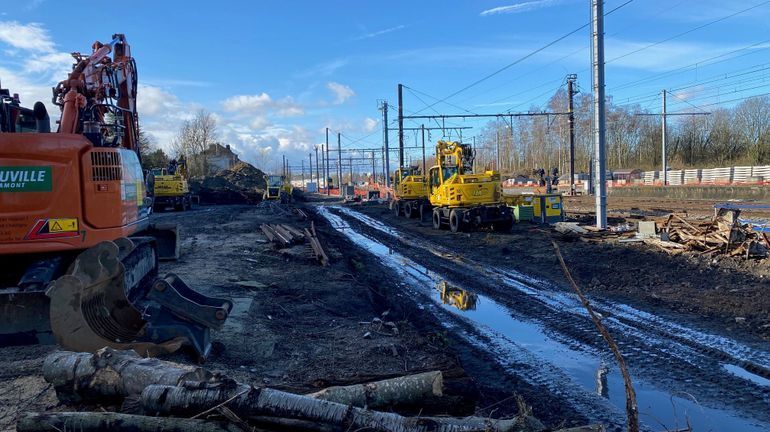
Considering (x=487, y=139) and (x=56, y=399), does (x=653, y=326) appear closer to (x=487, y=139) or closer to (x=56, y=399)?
(x=56, y=399)

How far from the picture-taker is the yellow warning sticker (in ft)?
20.7


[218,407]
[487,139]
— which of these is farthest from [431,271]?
[487,139]

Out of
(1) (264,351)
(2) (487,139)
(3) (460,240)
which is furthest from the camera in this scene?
(2) (487,139)

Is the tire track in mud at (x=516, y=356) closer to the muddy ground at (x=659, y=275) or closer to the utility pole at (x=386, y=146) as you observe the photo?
the muddy ground at (x=659, y=275)

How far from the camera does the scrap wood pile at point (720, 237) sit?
11859 millimetres

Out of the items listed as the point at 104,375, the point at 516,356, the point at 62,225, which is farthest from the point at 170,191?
the point at 104,375

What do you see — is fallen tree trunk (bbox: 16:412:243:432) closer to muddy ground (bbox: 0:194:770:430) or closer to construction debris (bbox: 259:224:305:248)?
muddy ground (bbox: 0:194:770:430)

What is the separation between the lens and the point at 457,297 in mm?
10328

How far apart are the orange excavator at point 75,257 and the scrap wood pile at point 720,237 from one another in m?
11.1

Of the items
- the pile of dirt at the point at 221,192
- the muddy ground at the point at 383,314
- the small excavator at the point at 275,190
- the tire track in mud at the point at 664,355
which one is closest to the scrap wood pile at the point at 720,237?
the muddy ground at the point at 383,314

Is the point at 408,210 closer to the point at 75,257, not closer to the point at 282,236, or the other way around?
the point at 282,236

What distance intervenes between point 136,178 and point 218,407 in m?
5.79

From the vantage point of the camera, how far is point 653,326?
7.83m

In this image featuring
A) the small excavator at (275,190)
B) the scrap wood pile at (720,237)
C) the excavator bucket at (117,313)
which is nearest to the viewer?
the excavator bucket at (117,313)
